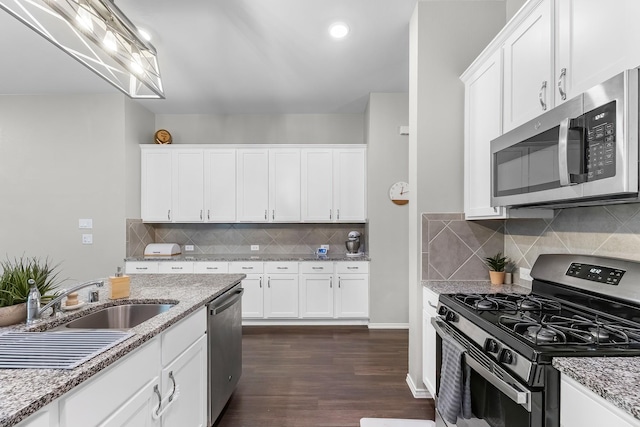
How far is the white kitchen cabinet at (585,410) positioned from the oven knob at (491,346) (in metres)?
0.28

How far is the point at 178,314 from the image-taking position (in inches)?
64.9

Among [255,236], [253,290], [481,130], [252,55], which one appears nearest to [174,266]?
[253,290]

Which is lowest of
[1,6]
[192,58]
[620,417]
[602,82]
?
[620,417]

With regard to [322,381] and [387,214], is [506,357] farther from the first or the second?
[387,214]

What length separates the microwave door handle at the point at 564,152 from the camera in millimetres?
1296

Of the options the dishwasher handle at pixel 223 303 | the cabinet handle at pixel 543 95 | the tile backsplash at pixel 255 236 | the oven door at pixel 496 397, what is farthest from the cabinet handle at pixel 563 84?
the tile backsplash at pixel 255 236

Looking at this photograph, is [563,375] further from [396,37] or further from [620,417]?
[396,37]

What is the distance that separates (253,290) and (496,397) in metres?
3.38

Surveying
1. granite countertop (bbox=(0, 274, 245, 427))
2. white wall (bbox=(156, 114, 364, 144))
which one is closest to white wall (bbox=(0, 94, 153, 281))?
white wall (bbox=(156, 114, 364, 144))

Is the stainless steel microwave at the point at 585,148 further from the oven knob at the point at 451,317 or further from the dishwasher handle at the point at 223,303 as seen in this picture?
the dishwasher handle at the point at 223,303

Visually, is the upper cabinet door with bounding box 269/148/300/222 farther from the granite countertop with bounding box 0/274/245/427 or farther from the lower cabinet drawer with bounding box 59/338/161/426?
the lower cabinet drawer with bounding box 59/338/161/426

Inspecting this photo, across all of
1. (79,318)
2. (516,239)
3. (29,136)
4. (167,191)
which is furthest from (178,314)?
(29,136)

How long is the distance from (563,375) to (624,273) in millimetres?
706

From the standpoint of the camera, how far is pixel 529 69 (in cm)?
175
